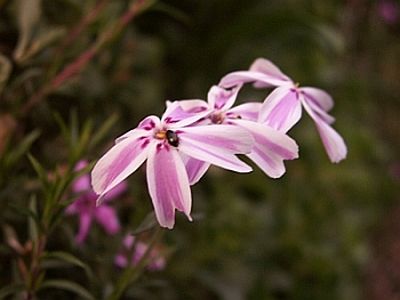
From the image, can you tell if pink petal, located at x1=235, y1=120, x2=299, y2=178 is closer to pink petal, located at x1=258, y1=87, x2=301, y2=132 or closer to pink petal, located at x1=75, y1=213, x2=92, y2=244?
pink petal, located at x1=258, y1=87, x2=301, y2=132

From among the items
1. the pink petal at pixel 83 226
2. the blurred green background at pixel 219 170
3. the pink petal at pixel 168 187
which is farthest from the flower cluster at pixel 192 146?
the pink petal at pixel 83 226

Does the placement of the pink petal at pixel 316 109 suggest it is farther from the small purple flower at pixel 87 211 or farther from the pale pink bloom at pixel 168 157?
the small purple flower at pixel 87 211

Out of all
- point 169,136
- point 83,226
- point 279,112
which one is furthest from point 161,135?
point 83,226

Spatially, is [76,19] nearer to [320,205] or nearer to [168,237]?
[168,237]

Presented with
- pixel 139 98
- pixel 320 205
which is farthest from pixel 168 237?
pixel 320 205

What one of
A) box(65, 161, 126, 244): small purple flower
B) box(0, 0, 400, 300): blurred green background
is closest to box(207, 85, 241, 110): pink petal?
box(0, 0, 400, 300): blurred green background

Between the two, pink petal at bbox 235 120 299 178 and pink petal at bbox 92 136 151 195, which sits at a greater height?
pink petal at bbox 92 136 151 195

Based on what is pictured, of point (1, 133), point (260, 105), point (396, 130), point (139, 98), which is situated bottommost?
point (396, 130)
